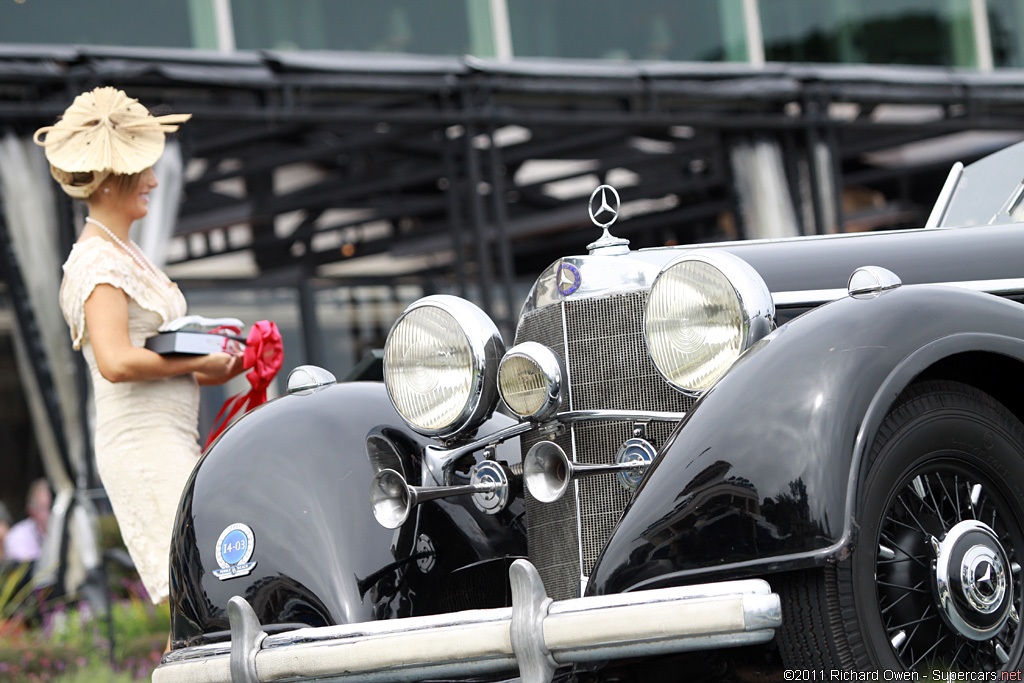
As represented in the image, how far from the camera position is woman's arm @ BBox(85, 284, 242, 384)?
325cm

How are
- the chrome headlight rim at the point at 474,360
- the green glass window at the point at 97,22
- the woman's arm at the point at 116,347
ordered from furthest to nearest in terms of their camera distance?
the green glass window at the point at 97,22 < the woman's arm at the point at 116,347 < the chrome headlight rim at the point at 474,360

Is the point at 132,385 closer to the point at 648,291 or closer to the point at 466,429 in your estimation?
the point at 466,429

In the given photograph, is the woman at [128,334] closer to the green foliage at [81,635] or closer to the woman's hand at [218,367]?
the woman's hand at [218,367]

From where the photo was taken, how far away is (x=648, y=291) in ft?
8.43

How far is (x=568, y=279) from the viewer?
2.66 meters

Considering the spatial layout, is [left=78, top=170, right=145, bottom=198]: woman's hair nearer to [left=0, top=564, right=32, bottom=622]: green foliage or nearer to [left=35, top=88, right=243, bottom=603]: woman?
[left=35, top=88, right=243, bottom=603]: woman

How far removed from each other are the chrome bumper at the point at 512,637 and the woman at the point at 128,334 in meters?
0.92

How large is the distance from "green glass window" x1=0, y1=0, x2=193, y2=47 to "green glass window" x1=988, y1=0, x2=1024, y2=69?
8295 mm

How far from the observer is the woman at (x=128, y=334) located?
3.28 m

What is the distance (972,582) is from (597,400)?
83 cm

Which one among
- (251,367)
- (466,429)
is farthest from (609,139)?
(466,429)

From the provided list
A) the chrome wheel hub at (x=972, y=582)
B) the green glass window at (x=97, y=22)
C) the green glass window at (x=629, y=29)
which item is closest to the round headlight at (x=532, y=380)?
the chrome wheel hub at (x=972, y=582)

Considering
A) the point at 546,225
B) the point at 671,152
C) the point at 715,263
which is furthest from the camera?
the point at 546,225

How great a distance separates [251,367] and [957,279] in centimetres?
189
